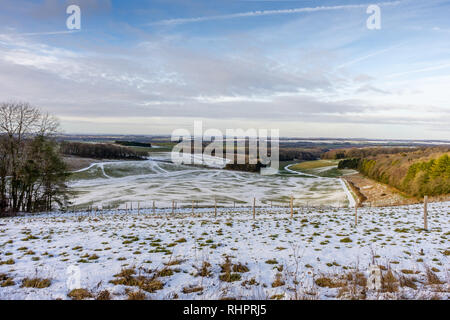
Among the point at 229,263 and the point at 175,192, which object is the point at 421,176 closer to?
the point at 175,192

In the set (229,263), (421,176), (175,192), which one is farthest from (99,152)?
(229,263)

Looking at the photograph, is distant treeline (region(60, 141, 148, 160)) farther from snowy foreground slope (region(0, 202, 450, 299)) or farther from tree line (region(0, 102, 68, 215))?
snowy foreground slope (region(0, 202, 450, 299))

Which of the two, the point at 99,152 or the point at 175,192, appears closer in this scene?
the point at 175,192

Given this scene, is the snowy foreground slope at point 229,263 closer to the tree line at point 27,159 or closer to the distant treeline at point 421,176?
the tree line at point 27,159

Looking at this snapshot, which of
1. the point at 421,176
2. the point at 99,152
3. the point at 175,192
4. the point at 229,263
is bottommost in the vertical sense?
the point at 175,192

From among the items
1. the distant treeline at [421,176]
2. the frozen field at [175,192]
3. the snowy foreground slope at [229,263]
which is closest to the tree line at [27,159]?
the frozen field at [175,192]
